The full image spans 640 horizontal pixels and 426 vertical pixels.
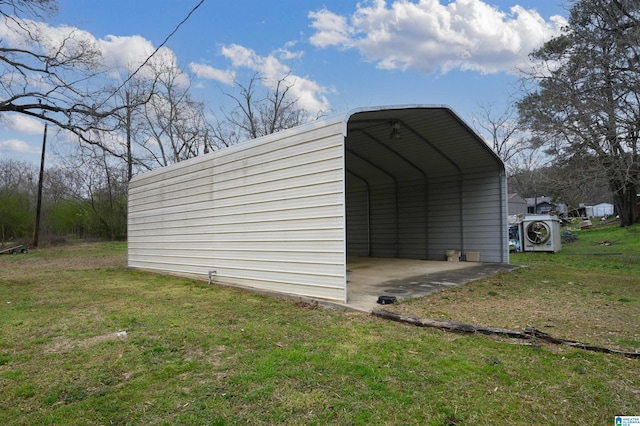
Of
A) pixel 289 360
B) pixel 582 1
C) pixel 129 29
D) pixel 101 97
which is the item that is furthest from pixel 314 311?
pixel 582 1

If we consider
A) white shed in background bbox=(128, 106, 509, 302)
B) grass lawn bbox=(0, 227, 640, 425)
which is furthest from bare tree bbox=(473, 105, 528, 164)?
grass lawn bbox=(0, 227, 640, 425)

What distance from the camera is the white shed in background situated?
518 centimetres

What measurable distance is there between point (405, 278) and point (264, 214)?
3023mm

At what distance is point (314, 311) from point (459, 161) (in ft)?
21.4

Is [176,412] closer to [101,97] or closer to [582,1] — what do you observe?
[101,97]

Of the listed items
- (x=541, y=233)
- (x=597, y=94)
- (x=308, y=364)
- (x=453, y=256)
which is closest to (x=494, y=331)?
(x=308, y=364)

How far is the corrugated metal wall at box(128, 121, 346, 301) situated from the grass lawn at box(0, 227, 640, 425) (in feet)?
2.24

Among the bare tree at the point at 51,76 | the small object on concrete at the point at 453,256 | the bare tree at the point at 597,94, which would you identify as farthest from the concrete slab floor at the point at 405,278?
the bare tree at the point at 51,76

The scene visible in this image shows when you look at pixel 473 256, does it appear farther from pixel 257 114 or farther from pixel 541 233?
pixel 257 114

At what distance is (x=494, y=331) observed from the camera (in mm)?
3504

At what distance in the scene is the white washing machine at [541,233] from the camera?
11.8 metres

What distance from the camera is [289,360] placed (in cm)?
296

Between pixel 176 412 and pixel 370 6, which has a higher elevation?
pixel 370 6

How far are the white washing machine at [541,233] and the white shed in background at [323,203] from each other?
3848 mm
